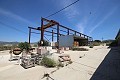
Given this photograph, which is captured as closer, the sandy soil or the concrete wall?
the sandy soil

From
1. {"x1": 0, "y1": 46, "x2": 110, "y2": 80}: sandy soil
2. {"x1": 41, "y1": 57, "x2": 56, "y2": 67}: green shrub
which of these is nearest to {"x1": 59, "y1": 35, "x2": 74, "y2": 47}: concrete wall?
{"x1": 41, "y1": 57, "x2": 56, "y2": 67}: green shrub

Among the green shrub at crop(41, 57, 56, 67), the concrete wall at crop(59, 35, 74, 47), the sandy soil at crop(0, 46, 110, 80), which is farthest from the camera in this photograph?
the concrete wall at crop(59, 35, 74, 47)

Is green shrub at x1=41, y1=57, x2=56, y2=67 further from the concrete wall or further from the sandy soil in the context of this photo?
the concrete wall

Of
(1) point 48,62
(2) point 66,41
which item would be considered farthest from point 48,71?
(2) point 66,41

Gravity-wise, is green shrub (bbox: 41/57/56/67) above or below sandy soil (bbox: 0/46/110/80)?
above

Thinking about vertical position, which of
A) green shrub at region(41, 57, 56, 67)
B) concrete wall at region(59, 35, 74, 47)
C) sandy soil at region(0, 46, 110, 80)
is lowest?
sandy soil at region(0, 46, 110, 80)

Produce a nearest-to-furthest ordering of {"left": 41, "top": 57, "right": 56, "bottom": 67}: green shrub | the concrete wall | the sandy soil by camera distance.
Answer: the sandy soil < {"left": 41, "top": 57, "right": 56, "bottom": 67}: green shrub < the concrete wall

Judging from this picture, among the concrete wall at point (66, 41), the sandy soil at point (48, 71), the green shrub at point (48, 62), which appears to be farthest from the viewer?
the concrete wall at point (66, 41)

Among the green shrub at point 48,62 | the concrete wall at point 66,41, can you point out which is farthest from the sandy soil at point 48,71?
the concrete wall at point 66,41

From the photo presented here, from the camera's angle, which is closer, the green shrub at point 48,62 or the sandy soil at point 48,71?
the sandy soil at point 48,71

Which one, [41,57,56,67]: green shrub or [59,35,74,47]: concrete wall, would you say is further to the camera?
[59,35,74,47]: concrete wall

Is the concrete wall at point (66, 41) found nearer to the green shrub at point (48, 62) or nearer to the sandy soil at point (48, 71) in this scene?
the green shrub at point (48, 62)

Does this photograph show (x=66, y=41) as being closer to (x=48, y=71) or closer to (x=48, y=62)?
(x=48, y=62)

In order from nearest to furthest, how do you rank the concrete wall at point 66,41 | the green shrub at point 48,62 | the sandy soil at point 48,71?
the sandy soil at point 48,71
the green shrub at point 48,62
the concrete wall at point 66,41
